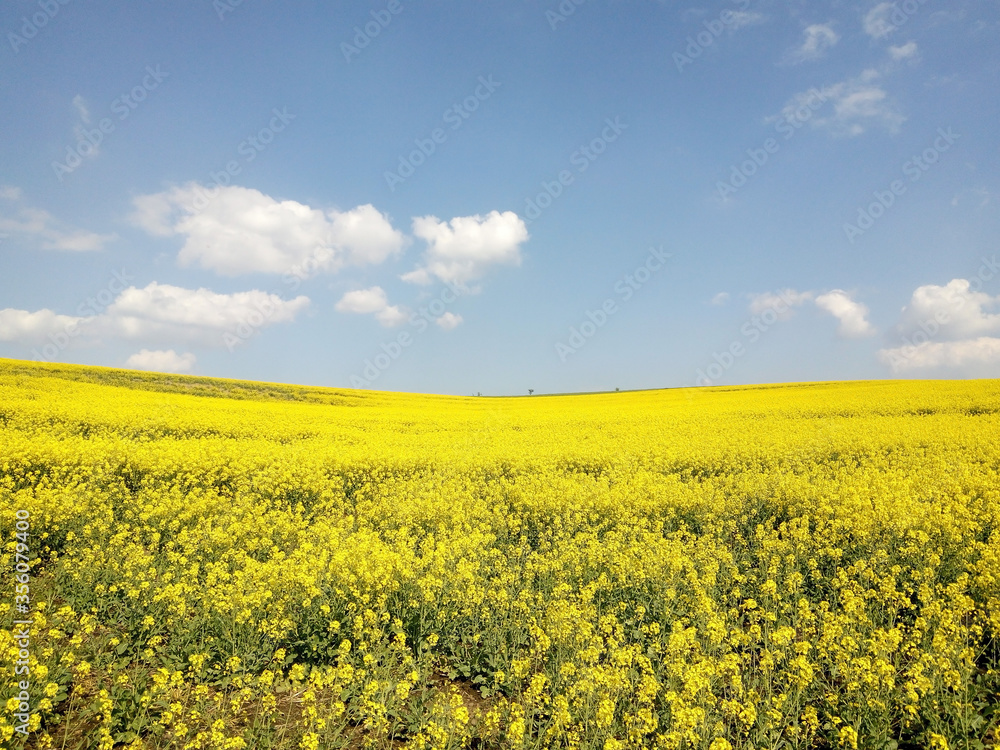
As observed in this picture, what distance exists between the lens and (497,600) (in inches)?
226

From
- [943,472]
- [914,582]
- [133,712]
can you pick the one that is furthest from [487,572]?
[943,472]

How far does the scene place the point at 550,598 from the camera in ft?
19.9

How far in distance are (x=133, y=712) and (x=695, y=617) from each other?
5.52 metres

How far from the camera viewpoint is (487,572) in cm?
683

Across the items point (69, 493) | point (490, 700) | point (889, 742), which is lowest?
point (490, 700)

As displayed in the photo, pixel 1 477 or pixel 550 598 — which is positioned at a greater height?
pixel 1 477

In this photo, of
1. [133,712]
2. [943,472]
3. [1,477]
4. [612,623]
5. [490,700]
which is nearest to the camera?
[133,712]

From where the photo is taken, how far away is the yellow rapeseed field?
4.06 meters

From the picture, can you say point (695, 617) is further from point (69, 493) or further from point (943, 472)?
point (69, 493)

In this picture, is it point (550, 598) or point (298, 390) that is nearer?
point (550, 598)

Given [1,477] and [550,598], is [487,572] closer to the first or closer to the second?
[550,598]

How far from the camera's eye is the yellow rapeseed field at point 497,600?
406cm

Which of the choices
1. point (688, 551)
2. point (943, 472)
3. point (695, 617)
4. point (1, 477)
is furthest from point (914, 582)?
point (1, 477)

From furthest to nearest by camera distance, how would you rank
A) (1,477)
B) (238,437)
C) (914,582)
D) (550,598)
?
(238,437) < (1,477) < (914,582) < (550,598)
